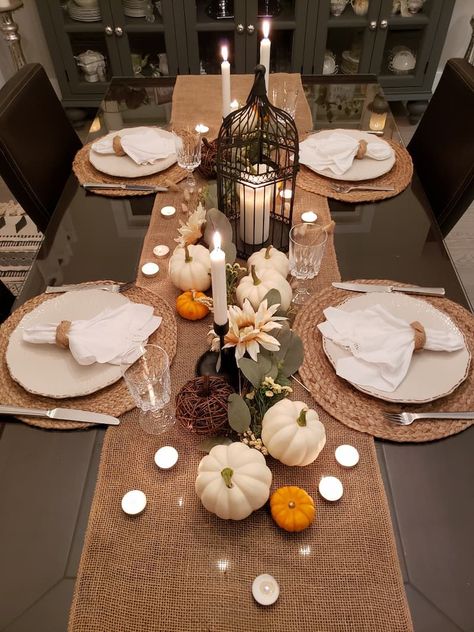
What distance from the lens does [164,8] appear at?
266 centimetres

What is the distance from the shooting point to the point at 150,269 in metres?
1.08

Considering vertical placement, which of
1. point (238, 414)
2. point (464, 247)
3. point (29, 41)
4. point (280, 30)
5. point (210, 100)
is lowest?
point (464, 247)

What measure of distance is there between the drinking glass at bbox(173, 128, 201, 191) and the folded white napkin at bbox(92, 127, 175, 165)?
109 mm

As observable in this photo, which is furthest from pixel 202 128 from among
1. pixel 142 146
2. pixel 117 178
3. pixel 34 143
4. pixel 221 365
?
pixel 221 365

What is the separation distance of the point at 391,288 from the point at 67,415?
2.23ft

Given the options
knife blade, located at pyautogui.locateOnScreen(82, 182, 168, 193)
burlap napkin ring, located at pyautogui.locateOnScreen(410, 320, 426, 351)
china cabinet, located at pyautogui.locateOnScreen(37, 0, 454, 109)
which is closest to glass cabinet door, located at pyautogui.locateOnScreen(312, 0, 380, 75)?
china cabinet, located at pyautogui.locateOnScreen(37, 0, 454, 109)

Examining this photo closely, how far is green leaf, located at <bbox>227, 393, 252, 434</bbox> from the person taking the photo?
0.72 meters

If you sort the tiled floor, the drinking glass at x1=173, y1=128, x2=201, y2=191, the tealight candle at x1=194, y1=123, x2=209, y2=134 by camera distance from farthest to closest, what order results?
the tiled floor
the tealight candle at x1=194, y1=123, x2=209, y2=134
the drinking glass at x1=173, y1=128, x2=201, y2=191

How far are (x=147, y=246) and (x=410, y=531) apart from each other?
0.80 metres

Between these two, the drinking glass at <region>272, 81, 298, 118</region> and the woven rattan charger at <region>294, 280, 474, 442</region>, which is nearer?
the woven rattan charger at <region>294, 280, 474, 442</region>

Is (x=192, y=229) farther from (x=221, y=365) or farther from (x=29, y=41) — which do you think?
(x=29, y=41)

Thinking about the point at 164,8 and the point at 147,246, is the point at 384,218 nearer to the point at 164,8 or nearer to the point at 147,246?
the point at 147,246

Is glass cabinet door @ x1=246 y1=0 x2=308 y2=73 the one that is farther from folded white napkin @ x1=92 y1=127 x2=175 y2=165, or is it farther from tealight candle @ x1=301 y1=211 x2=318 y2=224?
tealight candle @ x1=301 y1=211 x2=318 y2=224

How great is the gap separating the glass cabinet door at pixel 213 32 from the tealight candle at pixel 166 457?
253 cm
